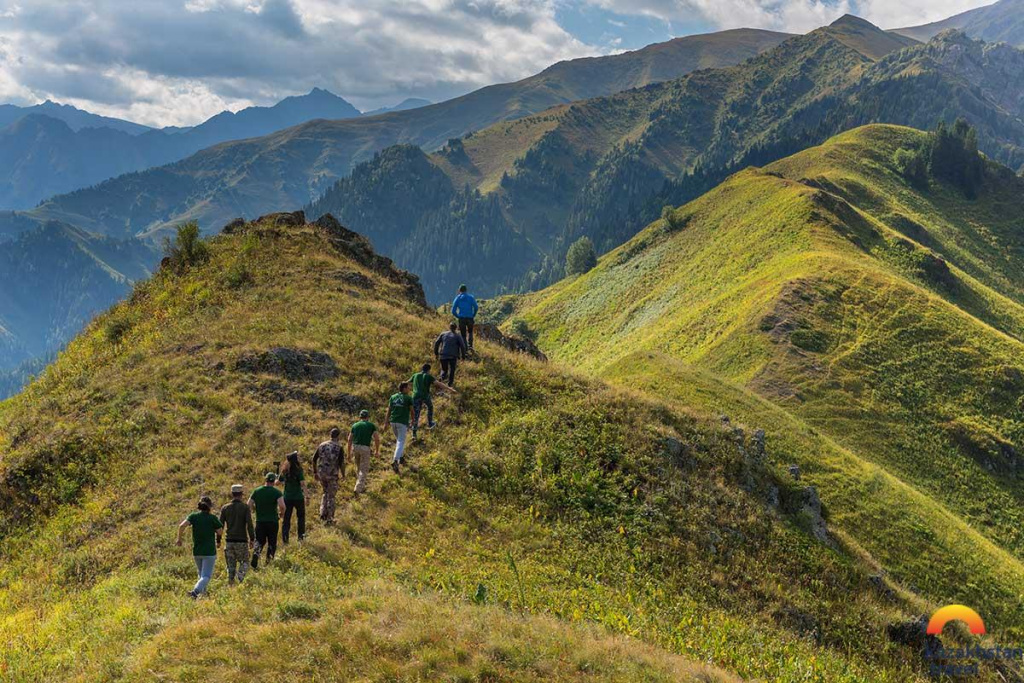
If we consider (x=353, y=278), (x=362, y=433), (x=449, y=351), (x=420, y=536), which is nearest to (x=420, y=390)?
(x=449, y=351)

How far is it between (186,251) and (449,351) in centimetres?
2407

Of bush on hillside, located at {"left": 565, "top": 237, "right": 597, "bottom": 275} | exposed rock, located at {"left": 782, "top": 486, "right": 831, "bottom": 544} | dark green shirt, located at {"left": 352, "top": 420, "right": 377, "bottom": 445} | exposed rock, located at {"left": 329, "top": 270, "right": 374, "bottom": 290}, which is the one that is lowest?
exposed rock, located at {"left": 782, "top": 486, "right": 831, "bottom": 544}

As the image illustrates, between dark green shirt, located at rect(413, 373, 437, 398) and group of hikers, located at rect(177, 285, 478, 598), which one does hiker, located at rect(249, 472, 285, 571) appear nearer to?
group of hikers, located at rect(177, 285, 478, 598)

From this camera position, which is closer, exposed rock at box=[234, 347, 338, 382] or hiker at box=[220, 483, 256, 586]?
hiker at box=[220, 483, 256, 586]

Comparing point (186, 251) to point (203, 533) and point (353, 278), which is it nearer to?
point (353, 278)

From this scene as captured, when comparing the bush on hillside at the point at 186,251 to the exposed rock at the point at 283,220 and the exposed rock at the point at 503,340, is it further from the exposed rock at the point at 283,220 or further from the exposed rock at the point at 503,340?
the exposed rock at the point at 503,340

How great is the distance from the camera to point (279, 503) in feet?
51.2

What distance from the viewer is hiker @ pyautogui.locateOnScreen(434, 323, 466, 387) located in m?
23.0

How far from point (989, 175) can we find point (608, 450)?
14761 cm

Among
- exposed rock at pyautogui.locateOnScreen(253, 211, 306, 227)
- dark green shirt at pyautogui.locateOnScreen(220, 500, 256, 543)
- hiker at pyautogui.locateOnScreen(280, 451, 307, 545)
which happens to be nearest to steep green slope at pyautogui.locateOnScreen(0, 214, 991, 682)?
hiker at pyautogui.locateOnScreen(280, 451, 307, 545)

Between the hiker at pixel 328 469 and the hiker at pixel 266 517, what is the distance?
1697 millimetres

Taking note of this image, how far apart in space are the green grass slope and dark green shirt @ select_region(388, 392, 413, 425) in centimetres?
2066

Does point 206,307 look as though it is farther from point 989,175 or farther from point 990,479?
point 989,175

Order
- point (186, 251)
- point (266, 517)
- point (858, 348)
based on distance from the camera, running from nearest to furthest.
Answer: point (266, 517), point (186, 251), point (858, 348)
